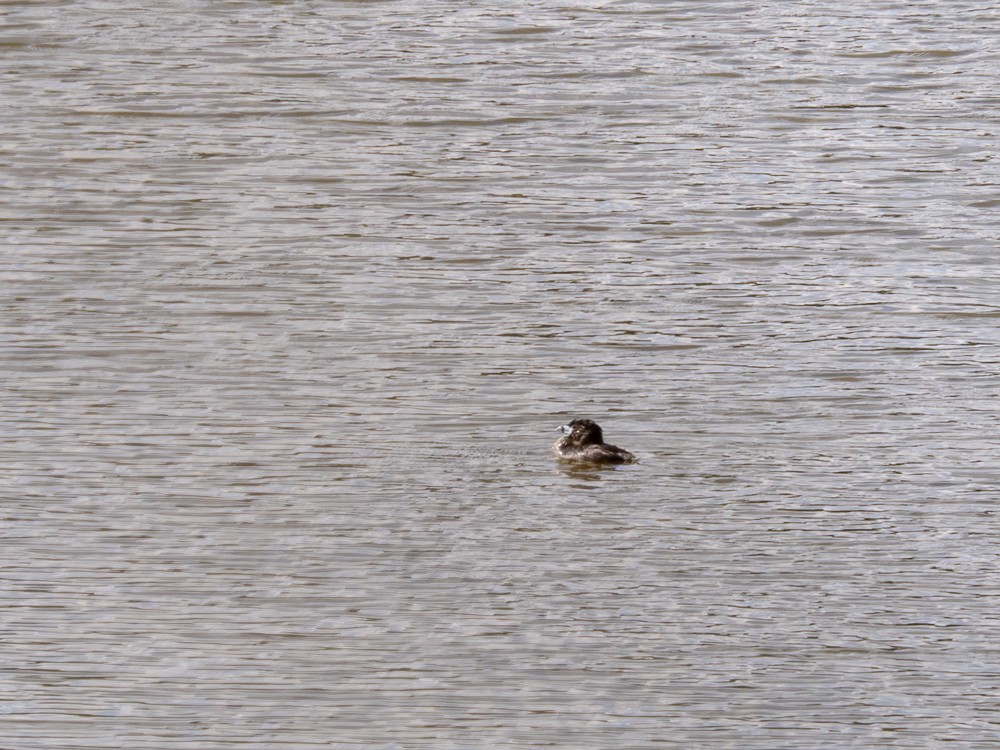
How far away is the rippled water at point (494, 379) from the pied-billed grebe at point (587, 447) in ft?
0.33

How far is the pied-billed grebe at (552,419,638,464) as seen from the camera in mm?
8523

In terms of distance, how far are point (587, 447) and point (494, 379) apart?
3.67ft

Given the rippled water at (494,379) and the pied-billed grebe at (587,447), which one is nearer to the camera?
the rippled water at (494,379)

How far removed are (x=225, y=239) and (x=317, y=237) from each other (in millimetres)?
490

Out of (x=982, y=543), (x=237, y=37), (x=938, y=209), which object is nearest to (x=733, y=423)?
(x=982, y=543)

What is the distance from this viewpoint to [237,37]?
15.2 meters

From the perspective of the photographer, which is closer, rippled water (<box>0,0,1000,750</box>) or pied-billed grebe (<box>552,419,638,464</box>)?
rippled water (<box>0,0,1000,750</box>)

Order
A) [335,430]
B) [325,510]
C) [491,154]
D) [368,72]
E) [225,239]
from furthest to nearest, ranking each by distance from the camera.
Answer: [368,72] < [491,154] < [225,239] < [335,430] < [325,510]

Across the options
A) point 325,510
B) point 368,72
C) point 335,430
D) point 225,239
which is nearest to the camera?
point 325,510

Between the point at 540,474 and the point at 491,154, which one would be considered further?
the point at 491,154

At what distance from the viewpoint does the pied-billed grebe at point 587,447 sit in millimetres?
8523

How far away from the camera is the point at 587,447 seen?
8594mm

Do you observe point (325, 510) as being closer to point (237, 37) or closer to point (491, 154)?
point (491, 154)

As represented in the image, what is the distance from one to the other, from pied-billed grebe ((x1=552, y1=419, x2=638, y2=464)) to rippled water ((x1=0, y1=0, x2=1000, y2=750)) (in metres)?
0.10
